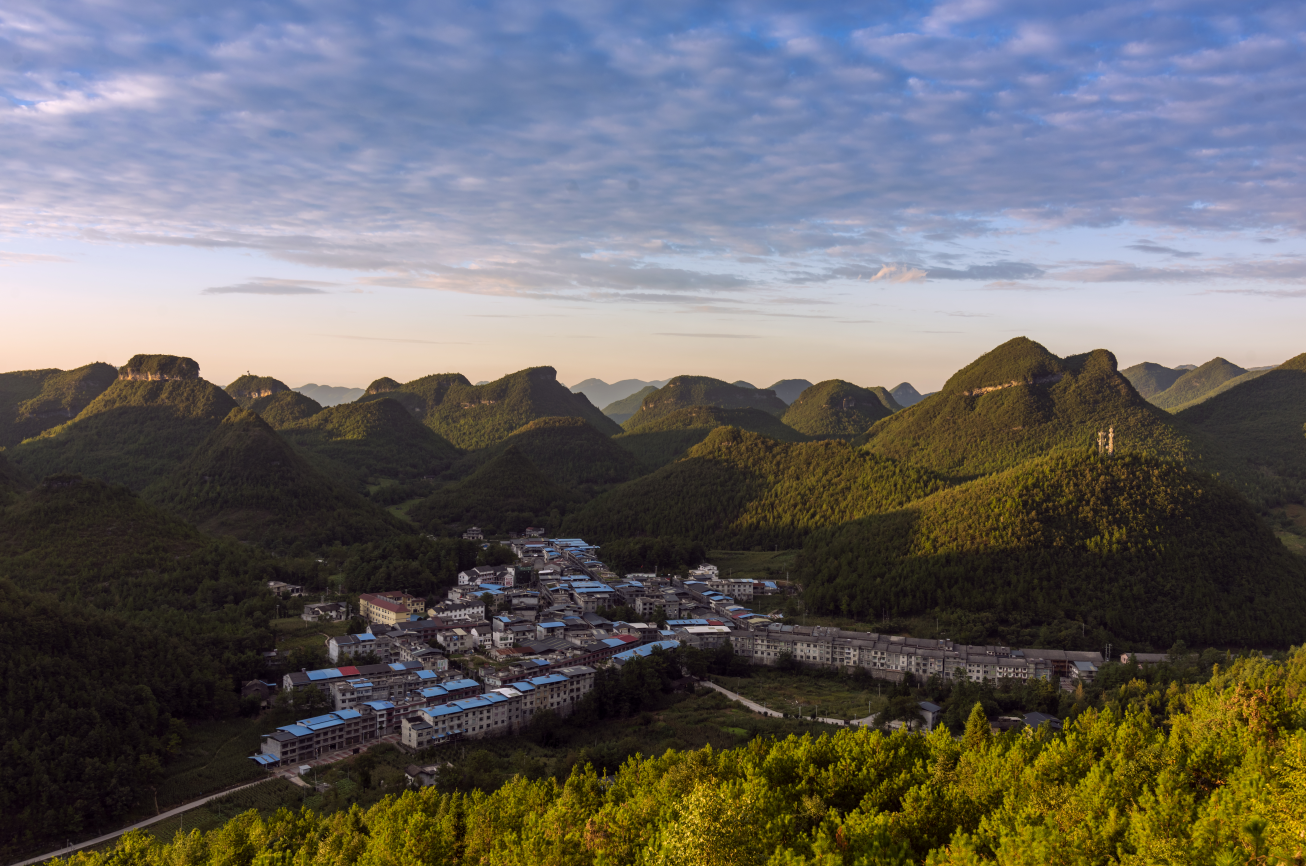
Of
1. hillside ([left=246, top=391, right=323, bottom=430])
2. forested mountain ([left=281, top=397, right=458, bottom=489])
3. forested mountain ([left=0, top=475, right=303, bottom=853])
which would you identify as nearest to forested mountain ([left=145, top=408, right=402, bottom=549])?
forested mountain ([left=0, top=475, right=303, bottom=853])

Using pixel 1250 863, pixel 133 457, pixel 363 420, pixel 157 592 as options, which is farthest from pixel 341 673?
pixel 363 420

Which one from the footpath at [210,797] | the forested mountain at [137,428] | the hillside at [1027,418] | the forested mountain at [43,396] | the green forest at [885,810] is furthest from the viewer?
the forested mountain at [43,396]

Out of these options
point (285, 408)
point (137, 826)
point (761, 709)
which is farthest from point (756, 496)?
point (285, 408)

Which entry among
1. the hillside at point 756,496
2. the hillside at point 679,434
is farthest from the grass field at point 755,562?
the hillside at point 679,434

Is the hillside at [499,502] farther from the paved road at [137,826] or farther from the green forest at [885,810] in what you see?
the green forest at [885,810]

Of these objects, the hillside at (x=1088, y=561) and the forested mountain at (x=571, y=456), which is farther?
the forested mountain at (x=571, y=456)

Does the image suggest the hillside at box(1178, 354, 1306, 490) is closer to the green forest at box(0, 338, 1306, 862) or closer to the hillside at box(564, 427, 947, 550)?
the green forest at box(0, 338, 1306, 862)

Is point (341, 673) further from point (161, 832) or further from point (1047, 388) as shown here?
point (1047, 388)
